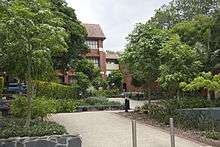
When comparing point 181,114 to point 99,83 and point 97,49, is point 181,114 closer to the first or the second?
point 99,83

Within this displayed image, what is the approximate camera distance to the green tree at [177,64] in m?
21.4

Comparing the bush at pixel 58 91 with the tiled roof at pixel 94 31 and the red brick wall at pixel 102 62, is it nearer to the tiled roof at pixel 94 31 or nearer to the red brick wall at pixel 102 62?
the tiled roof at pixel 94 31

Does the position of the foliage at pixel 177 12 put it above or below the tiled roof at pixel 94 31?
below

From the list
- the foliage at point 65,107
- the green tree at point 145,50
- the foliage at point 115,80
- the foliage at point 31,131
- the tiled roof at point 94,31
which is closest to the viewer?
the foliage at point 31,131

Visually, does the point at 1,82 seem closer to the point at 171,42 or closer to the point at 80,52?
the point at 171,42

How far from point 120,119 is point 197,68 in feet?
15.2

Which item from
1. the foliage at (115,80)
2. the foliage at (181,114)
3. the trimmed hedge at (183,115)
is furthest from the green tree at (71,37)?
the foliage at (115,80)

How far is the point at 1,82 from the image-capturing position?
84.8 ft

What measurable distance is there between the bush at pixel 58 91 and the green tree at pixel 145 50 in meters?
8.39

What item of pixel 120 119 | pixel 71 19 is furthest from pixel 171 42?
pixel 71 19

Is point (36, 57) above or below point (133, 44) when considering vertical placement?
below

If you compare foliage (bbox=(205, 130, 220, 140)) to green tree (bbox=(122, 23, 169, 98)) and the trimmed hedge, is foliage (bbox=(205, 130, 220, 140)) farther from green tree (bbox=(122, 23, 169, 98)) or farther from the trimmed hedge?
green tree (bbox=(122, 23, 169, 98))

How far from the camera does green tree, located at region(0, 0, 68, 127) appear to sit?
14.1 meters

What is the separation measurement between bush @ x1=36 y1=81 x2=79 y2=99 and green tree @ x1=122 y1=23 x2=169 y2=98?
27.5ft
